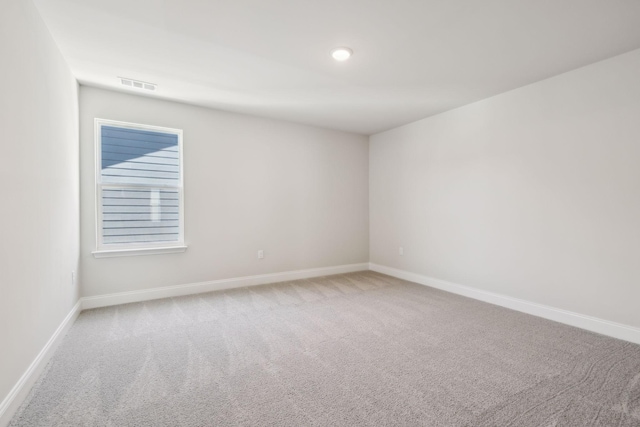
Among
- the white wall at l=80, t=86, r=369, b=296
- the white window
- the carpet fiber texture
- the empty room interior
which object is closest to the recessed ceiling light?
the empty room interior

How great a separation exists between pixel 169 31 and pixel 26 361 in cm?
245

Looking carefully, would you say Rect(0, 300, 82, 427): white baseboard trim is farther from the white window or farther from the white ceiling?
the white ceiling

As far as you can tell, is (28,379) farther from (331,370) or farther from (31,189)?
(331,370)

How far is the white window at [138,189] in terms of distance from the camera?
3.35m

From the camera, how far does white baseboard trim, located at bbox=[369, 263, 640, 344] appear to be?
2539 mm

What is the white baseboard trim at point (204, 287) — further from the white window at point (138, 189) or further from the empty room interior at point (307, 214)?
the white window at point (138, 189)

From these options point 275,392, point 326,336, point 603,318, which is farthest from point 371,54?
point 603,318

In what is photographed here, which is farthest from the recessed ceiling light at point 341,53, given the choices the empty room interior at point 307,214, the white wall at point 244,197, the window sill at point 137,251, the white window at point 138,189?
the window sill at point 137,251

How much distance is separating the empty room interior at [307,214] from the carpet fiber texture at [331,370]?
0.02m

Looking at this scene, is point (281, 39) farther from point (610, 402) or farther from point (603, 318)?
point (603, 318)

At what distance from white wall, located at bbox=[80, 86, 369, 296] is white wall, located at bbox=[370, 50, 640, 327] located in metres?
1.19

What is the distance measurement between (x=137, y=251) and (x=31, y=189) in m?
1.65

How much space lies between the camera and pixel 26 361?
1834 millimetres

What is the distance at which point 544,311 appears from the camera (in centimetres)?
304
